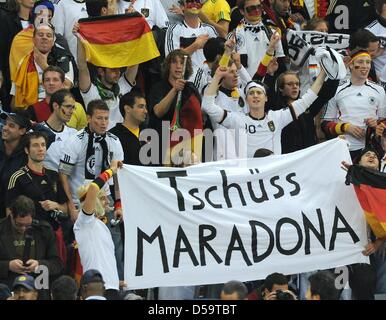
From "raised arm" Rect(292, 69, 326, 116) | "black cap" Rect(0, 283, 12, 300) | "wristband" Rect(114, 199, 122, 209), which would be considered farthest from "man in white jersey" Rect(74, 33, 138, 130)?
"black cap" Rect(0, 283, 12, 300)

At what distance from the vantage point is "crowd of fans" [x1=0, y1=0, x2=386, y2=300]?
47.9ft

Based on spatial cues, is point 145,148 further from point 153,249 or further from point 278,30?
point 278,30

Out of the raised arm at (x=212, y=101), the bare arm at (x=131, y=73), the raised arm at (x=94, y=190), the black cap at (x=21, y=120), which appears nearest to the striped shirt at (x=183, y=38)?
the bare arm at (x=131, y=73)

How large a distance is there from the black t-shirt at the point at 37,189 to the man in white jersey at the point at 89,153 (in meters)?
0.11

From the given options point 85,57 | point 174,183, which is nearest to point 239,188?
point 174,183

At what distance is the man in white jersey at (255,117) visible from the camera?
53.7ft

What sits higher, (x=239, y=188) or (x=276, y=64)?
(x=276, y=64)

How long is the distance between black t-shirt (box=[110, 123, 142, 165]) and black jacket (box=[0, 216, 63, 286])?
155 cm

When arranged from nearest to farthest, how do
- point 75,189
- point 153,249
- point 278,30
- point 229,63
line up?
1. point 153,249
2. point 75,189
3. point 229,63
4. point 278,30

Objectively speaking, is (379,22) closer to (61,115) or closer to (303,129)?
(303,129)

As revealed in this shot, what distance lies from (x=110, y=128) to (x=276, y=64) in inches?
98.0

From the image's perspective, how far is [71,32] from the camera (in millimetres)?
18234

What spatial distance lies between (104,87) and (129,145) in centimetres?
153

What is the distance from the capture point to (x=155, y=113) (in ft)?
55.6
